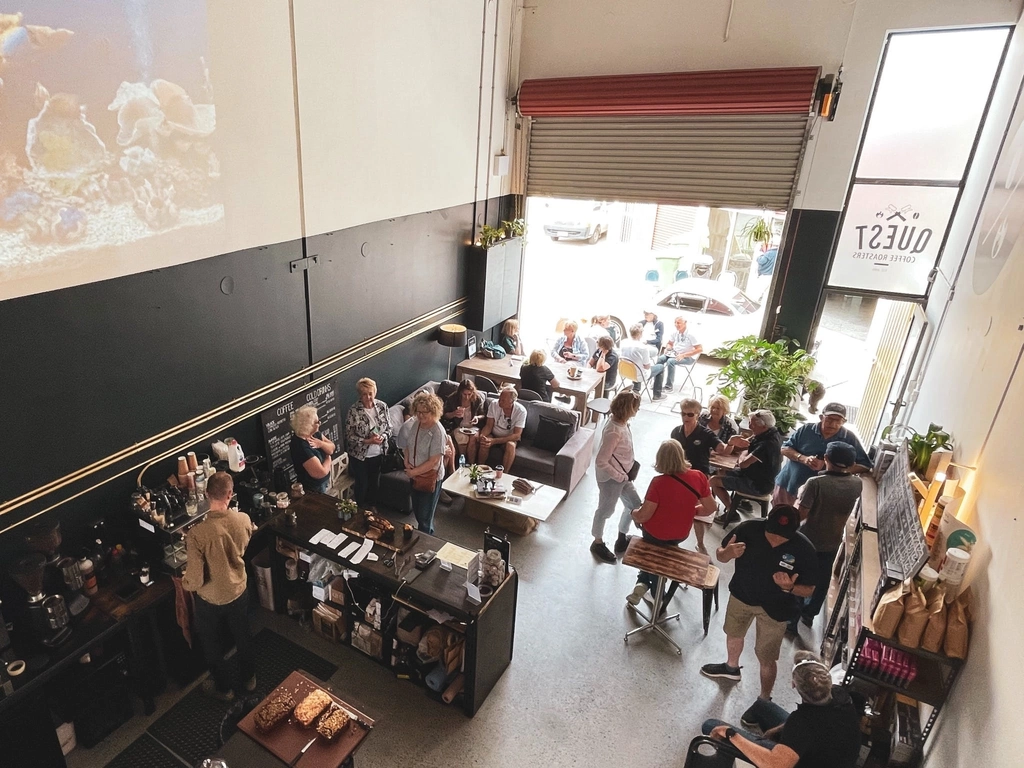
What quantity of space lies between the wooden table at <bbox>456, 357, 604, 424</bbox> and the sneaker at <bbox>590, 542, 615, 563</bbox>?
2384 mm

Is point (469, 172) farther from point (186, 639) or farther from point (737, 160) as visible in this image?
point (186, 639)

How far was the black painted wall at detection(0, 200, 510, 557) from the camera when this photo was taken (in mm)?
3330

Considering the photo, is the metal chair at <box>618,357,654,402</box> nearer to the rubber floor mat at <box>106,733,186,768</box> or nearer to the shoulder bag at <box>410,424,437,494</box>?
the shoulder bag at <box>410,424,437,494</box>

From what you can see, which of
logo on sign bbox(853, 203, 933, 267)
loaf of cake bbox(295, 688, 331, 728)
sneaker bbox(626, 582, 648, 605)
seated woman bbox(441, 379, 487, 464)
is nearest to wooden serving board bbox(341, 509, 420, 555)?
loaf of cake bbox(295, 688, 331, 728)

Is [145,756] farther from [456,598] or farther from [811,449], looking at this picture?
[811,449]

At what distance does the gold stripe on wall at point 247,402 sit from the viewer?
3.48 meters

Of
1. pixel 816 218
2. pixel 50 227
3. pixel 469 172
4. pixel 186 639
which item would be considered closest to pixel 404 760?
pixel 186 639

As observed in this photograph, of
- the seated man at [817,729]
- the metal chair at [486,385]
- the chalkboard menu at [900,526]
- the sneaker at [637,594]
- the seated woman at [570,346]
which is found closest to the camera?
the seated man at [817,729]

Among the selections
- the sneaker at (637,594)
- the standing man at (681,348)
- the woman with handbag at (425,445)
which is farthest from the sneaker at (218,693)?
the standing man at (681,348)

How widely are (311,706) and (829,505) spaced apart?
385 centimetres

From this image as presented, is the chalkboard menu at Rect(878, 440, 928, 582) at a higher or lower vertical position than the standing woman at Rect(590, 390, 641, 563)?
higher

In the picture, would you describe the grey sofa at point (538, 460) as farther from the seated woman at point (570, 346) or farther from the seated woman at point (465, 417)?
the seated woman at point (570, 346)

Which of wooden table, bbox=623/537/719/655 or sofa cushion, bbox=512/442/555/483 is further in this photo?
sofa cushion, bbox=512/442/555/483

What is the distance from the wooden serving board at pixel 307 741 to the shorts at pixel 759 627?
96.1 inches
